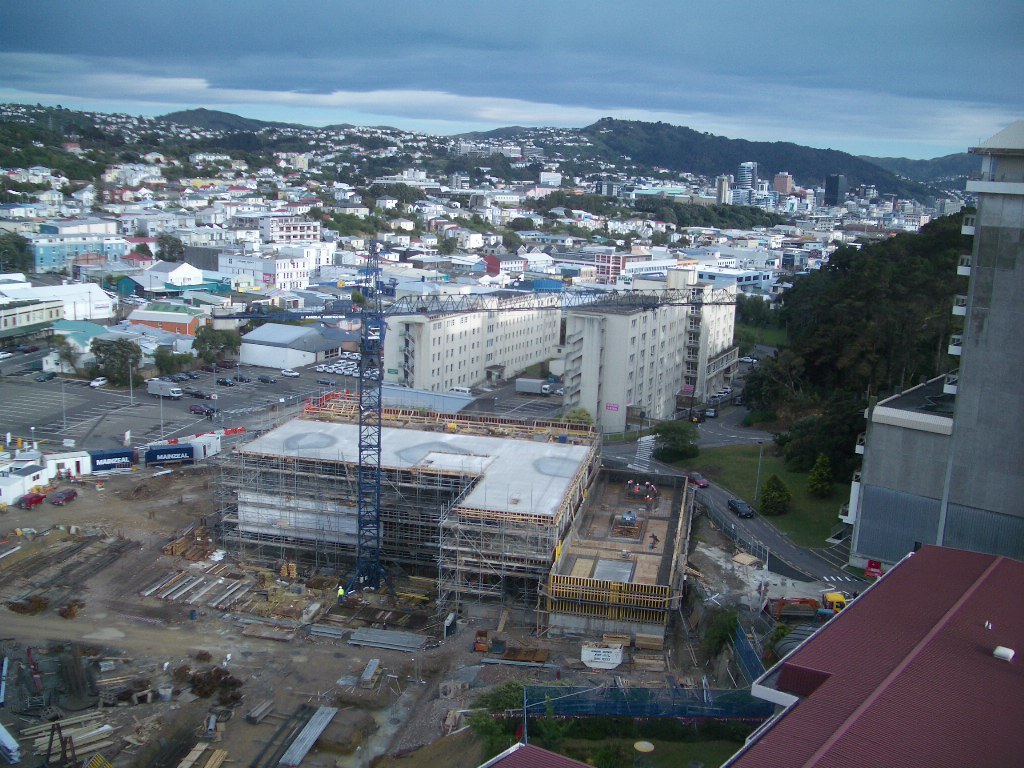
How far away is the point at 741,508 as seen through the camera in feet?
44.9

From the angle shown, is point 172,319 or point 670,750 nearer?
point 670,750

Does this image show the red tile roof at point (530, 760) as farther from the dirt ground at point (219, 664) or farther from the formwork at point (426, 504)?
the formwork at point (426, 504)

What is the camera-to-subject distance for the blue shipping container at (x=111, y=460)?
15766mm

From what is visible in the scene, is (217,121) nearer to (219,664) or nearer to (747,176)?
(747,176)

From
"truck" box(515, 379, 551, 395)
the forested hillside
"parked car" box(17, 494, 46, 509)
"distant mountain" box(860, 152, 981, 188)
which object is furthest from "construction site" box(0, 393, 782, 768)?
"distant mountain" box(860, 152, 981, 188)

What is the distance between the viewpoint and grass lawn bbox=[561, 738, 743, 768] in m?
7.61

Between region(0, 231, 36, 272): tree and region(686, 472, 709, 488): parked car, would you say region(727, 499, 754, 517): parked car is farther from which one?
region(0, 231, 36, 272): tree

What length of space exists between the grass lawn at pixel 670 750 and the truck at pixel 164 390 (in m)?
15.4

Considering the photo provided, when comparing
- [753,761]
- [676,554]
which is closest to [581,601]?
[676,554]

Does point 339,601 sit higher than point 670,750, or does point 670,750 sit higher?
point 670,750

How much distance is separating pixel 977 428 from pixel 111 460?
1334cm

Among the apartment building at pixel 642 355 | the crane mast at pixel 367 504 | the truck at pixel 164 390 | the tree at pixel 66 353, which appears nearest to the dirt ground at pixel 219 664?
the crane mast at pixel 367 504

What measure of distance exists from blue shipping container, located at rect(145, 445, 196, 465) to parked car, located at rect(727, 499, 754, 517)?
368 inches

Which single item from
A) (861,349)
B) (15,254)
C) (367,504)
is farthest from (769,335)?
(15,254)
